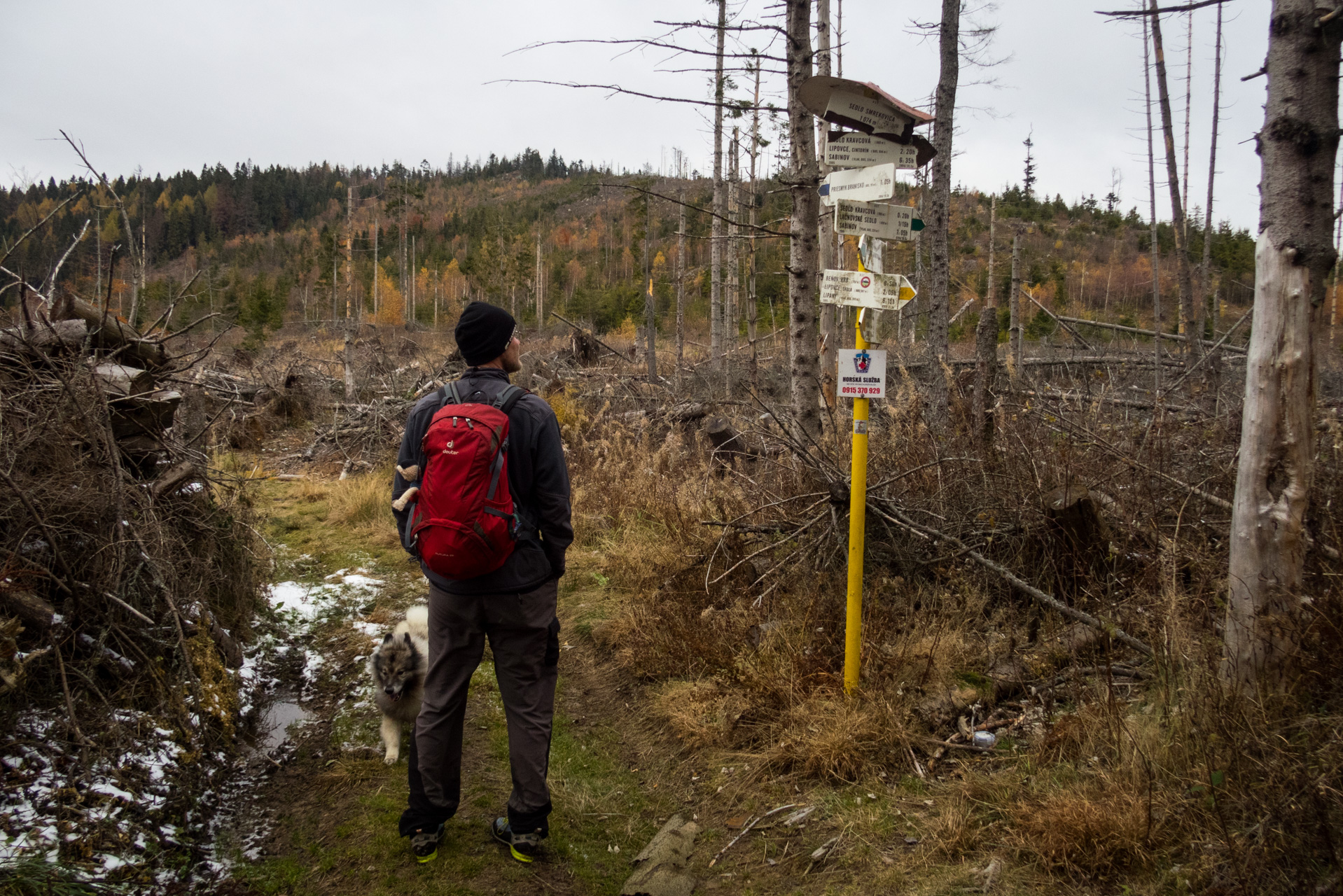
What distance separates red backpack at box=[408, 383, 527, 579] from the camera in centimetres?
281

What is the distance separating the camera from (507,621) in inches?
119

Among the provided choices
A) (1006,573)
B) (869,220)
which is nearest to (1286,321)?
(869,220)

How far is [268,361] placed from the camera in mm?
19516

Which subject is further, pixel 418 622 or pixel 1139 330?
pixel 1139 330

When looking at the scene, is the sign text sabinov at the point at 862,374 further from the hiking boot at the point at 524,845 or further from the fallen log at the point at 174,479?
the fallen log at the point at 174,479

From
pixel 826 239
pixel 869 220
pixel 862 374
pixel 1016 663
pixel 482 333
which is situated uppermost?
pixel 826 239

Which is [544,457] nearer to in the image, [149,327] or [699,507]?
[699,507]

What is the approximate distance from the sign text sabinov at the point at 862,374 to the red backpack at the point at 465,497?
64.9 inches

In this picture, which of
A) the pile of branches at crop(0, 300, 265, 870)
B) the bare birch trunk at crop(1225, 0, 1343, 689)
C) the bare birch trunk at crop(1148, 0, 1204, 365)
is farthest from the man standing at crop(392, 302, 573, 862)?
the bare birch trunk at crop(1148, 0, 1204, 365)

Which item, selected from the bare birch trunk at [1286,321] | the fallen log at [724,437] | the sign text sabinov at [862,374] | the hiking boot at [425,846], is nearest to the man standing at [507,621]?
the hiking boot at [425,846]

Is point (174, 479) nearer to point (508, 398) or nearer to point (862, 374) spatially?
point (508, 398)

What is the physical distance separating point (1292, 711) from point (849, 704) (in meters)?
1.75

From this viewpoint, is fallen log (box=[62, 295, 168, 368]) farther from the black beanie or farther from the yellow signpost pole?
the yellow signpost pole

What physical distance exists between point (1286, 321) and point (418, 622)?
13.8ft
